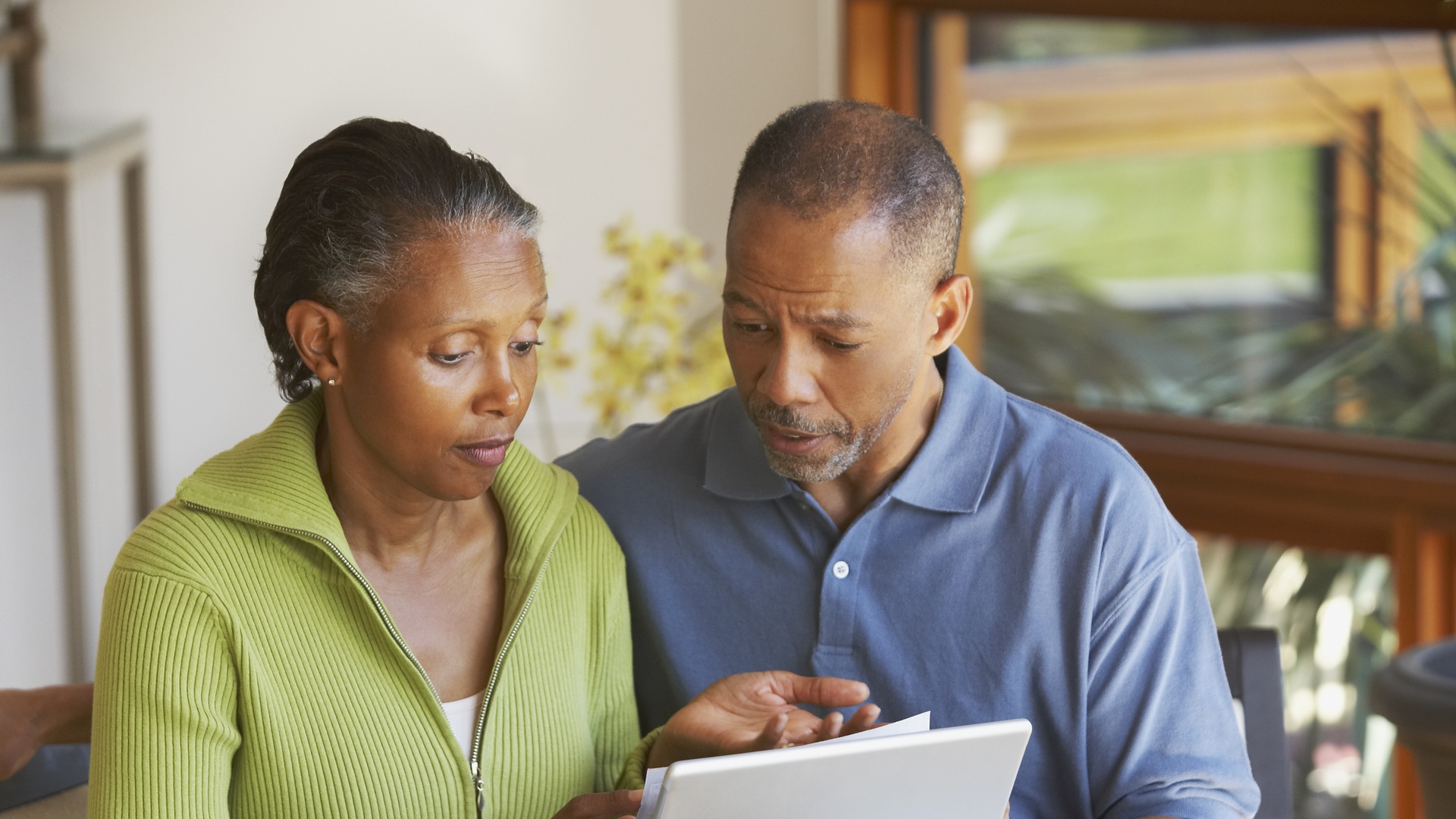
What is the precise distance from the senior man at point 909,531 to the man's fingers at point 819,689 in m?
0.20

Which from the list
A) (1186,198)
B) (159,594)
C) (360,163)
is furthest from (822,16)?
(159,594)

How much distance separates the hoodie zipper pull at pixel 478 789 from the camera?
141cm

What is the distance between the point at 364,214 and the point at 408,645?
1.33ft

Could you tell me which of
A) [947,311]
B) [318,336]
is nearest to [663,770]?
[318,336]

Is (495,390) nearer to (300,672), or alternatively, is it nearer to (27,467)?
(300,672)

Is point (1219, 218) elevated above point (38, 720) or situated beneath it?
elevated above

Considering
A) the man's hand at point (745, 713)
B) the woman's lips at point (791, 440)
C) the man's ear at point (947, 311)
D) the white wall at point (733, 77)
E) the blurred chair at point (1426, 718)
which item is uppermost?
the white wall at point (733, 77)

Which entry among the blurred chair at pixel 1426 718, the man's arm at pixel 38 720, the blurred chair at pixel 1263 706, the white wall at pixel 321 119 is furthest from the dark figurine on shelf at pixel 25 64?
the blurred chair at pixel 1426 718

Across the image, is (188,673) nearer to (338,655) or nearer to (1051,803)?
(338,655)

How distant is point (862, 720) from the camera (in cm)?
131

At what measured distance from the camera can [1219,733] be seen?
1493mm

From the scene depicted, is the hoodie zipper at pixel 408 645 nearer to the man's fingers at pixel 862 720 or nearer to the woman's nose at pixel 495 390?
the woman's nose at pixel 495 390

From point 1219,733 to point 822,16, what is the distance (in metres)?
1.91

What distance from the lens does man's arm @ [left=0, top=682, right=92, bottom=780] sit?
1454 millimetres
